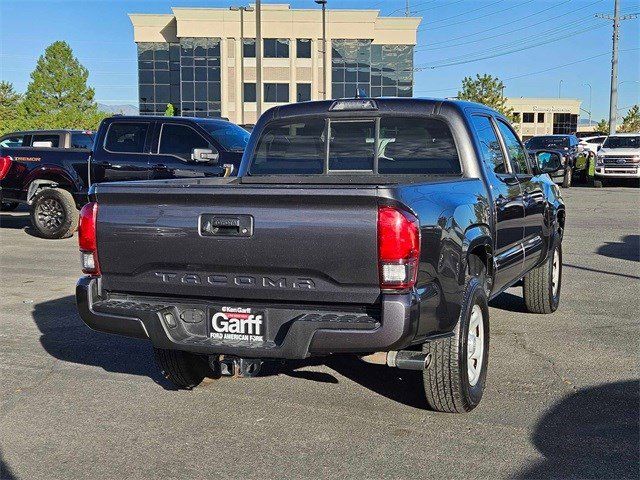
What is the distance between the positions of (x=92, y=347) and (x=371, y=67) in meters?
64.6

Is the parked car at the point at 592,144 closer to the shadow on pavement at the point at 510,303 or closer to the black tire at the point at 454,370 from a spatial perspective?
the shadow on pavement at the point at 510,303

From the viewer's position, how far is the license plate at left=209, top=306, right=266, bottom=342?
445 centimetres

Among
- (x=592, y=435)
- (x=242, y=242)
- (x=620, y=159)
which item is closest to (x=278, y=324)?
(x=242, y=242)

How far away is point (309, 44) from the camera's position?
6862 cm

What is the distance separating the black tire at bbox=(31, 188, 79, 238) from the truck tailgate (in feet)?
33.3

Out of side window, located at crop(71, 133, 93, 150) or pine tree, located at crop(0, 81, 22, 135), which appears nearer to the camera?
side window, located at crop(71, 133, 93, 150)

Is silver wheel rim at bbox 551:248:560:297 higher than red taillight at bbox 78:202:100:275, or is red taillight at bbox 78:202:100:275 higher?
red taillight at bbox 78:202:100:275

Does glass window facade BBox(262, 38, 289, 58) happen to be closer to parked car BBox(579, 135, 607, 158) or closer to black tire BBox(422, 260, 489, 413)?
parked car BBox(579, 135, 607, 158)

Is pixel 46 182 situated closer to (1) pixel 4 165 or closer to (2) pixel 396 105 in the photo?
(1) pixel 4 165

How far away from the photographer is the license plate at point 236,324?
14.6 ft

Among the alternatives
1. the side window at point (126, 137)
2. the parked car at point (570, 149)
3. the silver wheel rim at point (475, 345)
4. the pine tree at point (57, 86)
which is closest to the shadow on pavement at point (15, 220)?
the side window at point (126, 137)

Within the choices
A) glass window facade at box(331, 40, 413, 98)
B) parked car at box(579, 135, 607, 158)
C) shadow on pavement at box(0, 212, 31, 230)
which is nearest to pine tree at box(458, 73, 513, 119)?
glass window facade at box(331, 40, 413, 98)

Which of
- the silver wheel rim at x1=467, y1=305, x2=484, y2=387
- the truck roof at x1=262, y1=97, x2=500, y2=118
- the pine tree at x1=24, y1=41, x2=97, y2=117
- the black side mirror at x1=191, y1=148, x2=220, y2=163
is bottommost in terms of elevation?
the silver wheel rim at x1=467, y1=305, x2=484, y2=387

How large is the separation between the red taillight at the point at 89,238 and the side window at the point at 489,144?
9.28ft
